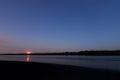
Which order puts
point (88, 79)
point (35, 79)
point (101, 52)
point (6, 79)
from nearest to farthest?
1. point (6, 79)
2. point (35, 79)
3. point (88, 79)
4. point (101, 52)

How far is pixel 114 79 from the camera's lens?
14.3 meters

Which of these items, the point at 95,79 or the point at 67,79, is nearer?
the point at 67,79

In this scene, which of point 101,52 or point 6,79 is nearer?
point 6,79

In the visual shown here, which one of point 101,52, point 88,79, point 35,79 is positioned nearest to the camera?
point 35,79

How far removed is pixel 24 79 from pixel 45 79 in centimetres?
171

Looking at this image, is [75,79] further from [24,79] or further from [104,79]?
[24,79]

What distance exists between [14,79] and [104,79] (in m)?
8.15

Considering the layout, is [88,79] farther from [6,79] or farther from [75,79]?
[6,79]

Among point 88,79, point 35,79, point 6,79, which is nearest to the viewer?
point 6,79

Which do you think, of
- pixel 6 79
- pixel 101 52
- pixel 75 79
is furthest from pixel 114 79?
pixel 101 52

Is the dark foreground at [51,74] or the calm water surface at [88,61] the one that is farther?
the calm water surface at [88,61]

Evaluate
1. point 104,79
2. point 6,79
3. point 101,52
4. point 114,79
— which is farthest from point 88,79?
point 101,52

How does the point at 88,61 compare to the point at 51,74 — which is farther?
the point at 88,61

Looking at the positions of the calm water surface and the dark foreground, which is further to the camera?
the calm water surface
